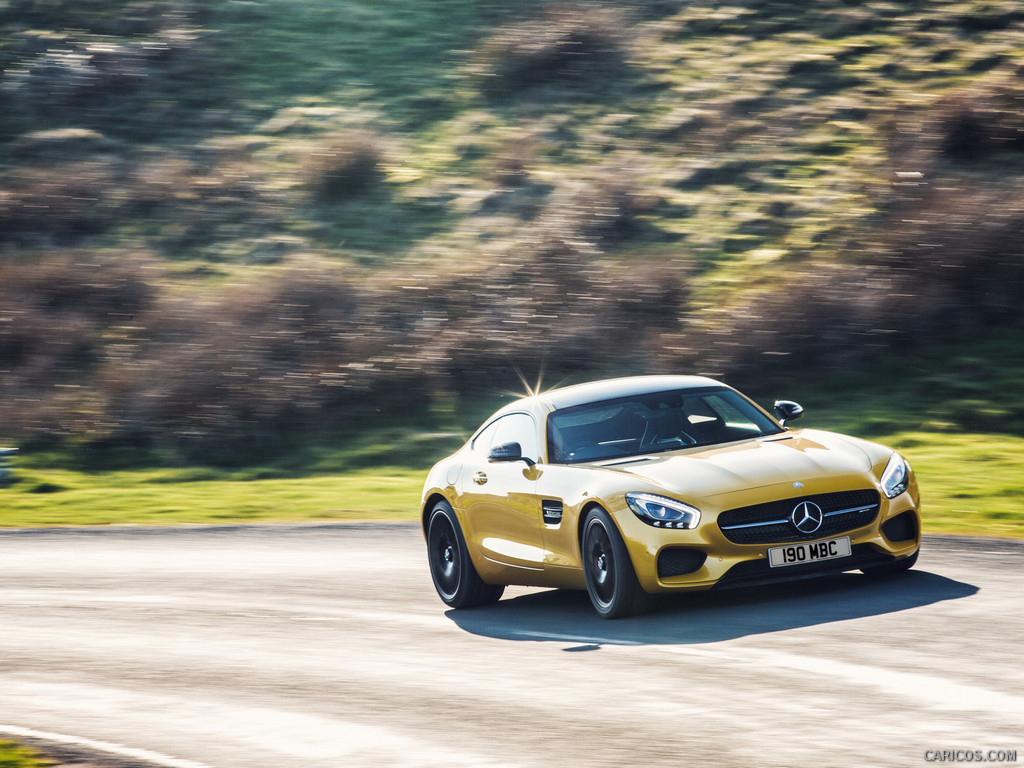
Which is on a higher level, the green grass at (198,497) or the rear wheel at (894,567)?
the rear wheel at (894,567)

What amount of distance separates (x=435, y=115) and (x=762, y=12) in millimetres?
8476

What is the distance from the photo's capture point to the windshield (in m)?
9.75

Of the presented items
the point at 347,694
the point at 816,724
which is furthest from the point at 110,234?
the point at 816,724

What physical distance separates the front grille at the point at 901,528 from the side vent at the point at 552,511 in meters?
1.90

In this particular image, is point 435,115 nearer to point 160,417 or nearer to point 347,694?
point 160,417

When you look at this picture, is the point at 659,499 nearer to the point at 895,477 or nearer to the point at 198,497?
the point at 895,477

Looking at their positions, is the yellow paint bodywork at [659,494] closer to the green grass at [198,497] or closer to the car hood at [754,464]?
the car hood at [754,464]

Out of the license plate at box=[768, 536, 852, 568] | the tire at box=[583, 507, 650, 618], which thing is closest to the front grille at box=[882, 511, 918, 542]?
the license plate at box=[768, 536, 852, 568]

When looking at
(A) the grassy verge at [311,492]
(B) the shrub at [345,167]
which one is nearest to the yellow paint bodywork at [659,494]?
(A) the grassy verge at [311,492]

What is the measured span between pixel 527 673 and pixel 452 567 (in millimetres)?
2871

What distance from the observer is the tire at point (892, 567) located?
933cm

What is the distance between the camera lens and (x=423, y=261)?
28938mm

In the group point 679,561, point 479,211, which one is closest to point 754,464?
point 679,561

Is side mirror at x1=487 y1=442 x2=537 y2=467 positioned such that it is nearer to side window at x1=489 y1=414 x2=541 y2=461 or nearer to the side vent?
side window at x1=489 y1=414 x2=541 y2=461
